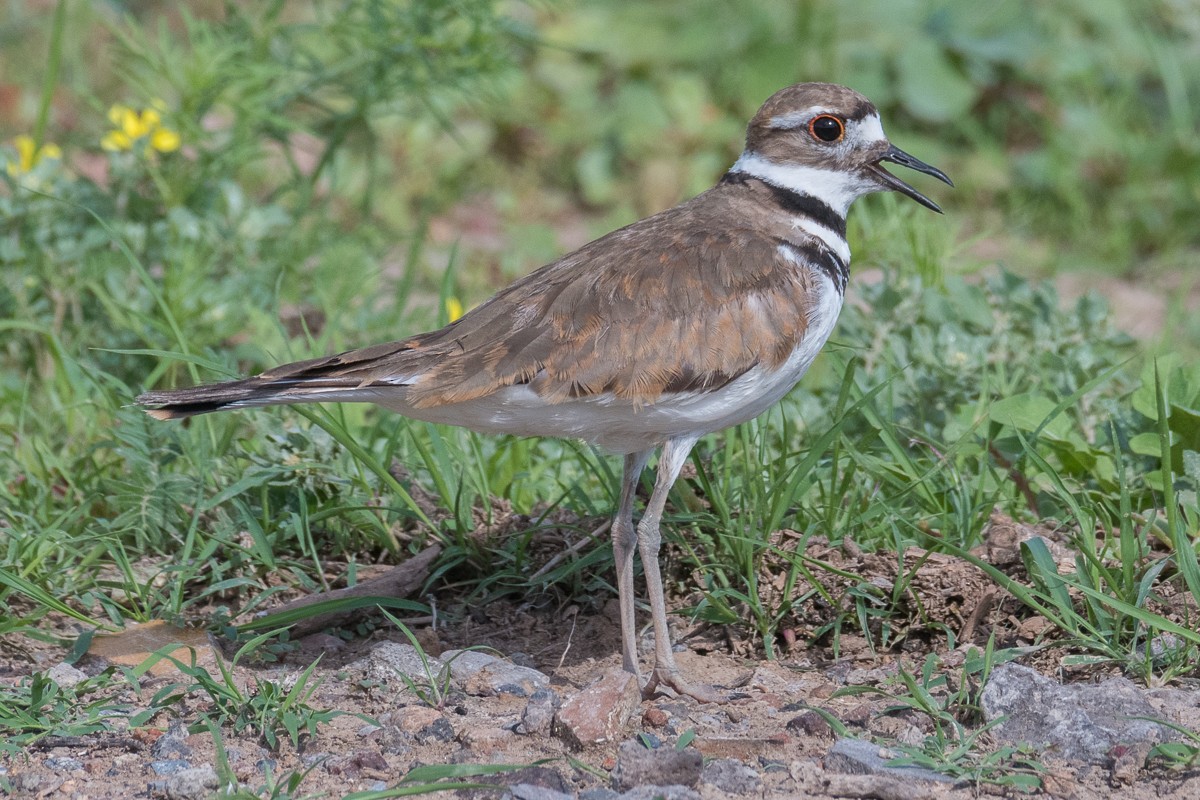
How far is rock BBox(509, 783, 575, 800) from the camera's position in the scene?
9.60 ft

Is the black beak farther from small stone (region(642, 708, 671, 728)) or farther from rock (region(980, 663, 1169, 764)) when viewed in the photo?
small stone (region(642, 708, 671, 728))

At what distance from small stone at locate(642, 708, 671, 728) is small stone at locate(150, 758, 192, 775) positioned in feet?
3.58

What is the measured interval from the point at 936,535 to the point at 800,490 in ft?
1.47

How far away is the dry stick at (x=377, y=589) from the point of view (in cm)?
397

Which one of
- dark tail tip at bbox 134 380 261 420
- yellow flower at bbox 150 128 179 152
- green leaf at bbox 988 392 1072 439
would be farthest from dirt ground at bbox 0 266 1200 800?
yellow flower at bbox 150 128 179 152

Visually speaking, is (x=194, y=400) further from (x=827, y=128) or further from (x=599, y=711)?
(x=827, y=128)

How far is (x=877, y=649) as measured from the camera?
12.5 feet

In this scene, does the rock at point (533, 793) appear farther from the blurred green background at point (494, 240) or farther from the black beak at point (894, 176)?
the black beak at point (894, 176)

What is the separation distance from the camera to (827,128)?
14.0ft

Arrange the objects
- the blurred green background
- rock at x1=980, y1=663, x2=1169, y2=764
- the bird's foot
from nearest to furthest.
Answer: rock at x1=980, y1=663, x2=1169, y2=764 → the bird's foot → the blurred green background

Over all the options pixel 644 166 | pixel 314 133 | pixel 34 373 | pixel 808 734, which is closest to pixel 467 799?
pixel 808 734

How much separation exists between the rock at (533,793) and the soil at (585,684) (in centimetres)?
4

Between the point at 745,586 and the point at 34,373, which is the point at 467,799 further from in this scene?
the point at 34,373

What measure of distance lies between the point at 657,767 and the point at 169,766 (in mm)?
1114
